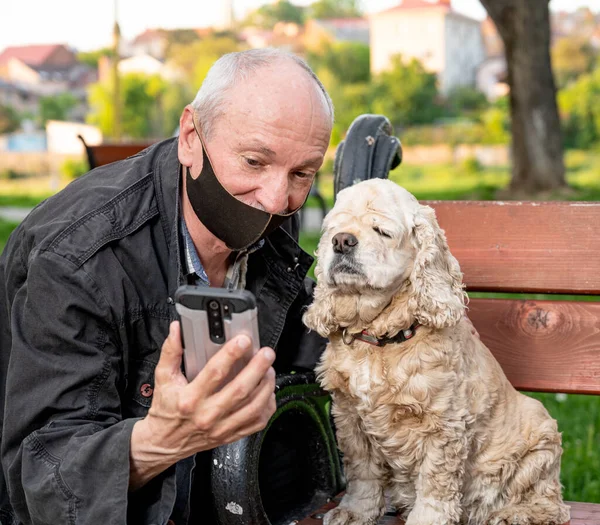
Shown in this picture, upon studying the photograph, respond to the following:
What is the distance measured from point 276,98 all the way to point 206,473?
43.1 inches

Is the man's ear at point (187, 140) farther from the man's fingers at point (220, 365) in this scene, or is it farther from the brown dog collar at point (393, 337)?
the man's fingers at point (220, 365)

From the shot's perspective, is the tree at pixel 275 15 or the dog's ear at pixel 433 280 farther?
the tree at pixel 275 15

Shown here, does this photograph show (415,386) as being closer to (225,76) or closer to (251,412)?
(251,412)

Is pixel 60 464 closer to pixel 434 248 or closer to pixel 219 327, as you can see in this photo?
pixel 219 327

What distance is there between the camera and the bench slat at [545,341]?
104 inches

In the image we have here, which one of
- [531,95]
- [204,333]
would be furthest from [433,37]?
[204,333]

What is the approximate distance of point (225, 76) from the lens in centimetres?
233

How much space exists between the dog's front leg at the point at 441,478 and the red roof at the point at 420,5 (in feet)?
233

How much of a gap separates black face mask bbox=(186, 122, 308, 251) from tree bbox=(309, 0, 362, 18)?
Result: 85.8 metres

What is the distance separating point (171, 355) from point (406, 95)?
1647 inches

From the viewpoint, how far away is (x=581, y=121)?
31.8 m

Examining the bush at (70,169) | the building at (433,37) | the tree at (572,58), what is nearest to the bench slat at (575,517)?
the bush at (70,169)

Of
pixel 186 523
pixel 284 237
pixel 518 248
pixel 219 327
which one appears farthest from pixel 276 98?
pixel 186 523

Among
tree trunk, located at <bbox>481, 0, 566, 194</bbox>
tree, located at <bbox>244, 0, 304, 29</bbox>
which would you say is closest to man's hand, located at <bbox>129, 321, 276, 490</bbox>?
tree trunk, located at <bbox>481, 0, 566, 194</bbox>
